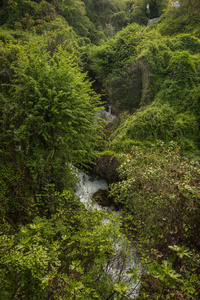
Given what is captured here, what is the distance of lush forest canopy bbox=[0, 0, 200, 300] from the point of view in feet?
8.50

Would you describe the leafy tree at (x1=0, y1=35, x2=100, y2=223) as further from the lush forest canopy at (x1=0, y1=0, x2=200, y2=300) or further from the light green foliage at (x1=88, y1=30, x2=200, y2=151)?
the light green foliage at (x1=88, y1=30, x2=200, y2=151)

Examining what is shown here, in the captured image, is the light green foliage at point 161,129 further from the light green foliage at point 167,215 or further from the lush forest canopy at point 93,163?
the light green foliage at point 167,215

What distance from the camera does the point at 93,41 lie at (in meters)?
21.6

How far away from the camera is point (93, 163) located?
766cm

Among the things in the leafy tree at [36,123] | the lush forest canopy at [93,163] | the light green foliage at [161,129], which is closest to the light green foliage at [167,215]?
the lush forest canopy at [93,163]

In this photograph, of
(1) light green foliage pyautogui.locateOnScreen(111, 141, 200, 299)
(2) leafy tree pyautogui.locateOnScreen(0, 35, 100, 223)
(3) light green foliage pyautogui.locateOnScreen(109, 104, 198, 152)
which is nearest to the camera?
(1) light green foliage pyautogui.locateOnScreen(111, 141, 200, 299)

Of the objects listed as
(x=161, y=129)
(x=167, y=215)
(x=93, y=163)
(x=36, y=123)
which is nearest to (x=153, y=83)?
(x=161, y=129)

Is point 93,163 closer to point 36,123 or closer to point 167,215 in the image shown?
point 36,123

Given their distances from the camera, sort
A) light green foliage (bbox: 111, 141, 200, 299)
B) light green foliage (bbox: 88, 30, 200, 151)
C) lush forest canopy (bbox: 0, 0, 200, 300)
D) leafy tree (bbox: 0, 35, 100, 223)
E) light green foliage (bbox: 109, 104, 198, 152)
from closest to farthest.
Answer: lush forest canopy (bbox: 0, 0, 200, 300)
light green foliage (bbox: 111, 141, 200, 299)
leafy tree (bbox: 0, 35, 100, 223)
light green foliage (bbox: 109, 104, 198, 152)
light green foliage (bbox: 88, 30, 200, 151)

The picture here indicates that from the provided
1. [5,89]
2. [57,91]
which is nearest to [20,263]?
[57,91]

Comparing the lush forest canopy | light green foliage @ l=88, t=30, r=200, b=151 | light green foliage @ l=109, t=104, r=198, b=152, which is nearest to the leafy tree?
the lush forest canopy

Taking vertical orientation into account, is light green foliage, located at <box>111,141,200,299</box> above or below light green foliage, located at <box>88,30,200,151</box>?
below

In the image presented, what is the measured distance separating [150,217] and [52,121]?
410cm

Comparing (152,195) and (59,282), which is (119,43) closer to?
(152,195)
